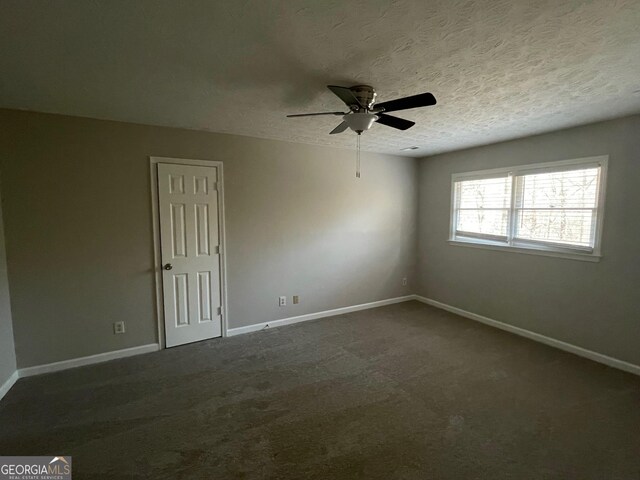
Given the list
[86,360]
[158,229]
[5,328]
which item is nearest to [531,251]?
[158,229]

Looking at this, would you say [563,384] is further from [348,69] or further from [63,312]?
[63,312]

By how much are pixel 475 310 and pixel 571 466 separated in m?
2.70

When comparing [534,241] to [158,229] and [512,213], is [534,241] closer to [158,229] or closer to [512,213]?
[512,213]

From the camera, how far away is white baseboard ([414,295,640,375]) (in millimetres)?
3018

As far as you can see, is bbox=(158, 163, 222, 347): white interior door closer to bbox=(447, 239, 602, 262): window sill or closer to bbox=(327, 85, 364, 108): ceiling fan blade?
bbox=(327, 85, 364, 108): ceiling fan blade

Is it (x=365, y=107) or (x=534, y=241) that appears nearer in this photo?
(x=365, y=107)

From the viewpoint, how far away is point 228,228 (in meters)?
3.73

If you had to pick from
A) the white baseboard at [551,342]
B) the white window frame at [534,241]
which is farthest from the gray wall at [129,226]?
the white baseboard at [551,342]

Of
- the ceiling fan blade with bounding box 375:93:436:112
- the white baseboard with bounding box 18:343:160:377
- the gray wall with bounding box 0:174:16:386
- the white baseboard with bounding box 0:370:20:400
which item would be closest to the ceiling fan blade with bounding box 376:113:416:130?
the ceiling fan blade with bounding box 375:93:436:112

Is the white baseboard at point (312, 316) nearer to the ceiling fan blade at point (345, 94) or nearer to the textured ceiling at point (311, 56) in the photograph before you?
the textured ceiling at point (311, 56)

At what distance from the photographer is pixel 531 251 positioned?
374 cm

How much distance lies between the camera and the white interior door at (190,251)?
3.39m

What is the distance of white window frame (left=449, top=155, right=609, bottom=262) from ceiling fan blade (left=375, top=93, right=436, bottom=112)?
2429 mm

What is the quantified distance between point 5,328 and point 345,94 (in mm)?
3534
